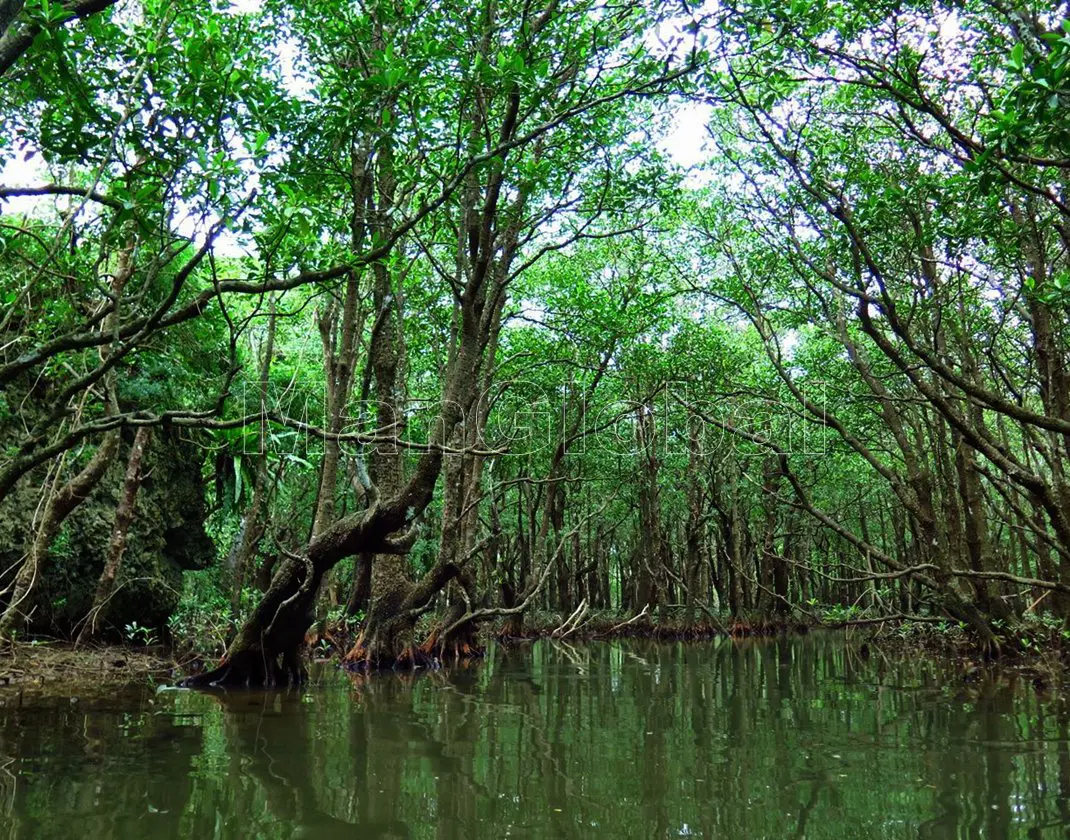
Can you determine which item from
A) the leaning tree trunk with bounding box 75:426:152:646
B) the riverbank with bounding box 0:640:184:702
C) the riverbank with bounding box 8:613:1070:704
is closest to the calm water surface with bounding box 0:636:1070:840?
the riverbank with bounding box 0:640:184:702

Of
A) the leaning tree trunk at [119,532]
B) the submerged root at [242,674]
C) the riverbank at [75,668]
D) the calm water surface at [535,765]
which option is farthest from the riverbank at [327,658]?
the calm water surface at [535,765]

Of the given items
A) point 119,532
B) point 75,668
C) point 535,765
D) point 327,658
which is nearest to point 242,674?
point 75,668

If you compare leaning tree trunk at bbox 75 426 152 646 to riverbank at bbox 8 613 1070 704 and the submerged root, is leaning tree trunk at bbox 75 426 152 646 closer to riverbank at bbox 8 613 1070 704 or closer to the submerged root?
riverbank at bbox 8 613 1070 704

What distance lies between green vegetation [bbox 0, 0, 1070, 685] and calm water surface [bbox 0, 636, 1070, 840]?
66.5 inches

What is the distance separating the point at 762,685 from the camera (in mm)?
10359

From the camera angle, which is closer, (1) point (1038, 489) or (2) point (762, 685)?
(1) point (1038, 489)

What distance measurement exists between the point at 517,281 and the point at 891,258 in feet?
32.1

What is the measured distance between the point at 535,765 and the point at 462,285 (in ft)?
20.6

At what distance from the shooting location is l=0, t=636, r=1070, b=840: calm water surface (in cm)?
381

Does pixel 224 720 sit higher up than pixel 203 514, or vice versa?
pixel 203 514

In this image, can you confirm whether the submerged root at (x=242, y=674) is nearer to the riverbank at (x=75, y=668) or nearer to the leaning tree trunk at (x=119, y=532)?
the riverbank at (x=75, y=668)

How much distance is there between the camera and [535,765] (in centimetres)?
518

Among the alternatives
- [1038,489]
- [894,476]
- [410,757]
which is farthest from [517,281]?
[410,757]

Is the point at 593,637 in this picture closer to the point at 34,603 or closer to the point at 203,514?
the point at 203,514
